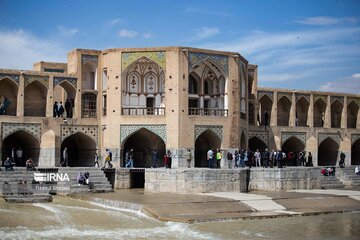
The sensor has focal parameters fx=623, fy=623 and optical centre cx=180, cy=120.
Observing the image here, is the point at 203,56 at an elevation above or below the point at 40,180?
above

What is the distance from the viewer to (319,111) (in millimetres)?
39000

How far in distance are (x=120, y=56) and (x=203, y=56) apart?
396 cm

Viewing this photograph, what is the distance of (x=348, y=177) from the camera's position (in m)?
32.1

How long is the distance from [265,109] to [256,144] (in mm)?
2198

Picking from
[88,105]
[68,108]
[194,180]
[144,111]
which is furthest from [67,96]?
→ [194,180]

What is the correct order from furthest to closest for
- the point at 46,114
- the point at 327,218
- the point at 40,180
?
the point at 46,114
the point at 40,180
the point at 327,218

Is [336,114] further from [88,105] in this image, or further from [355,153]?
[88,105]

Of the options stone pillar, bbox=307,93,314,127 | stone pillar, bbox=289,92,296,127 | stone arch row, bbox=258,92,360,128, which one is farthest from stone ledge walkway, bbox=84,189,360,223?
stone pillar, bbox=307,93,314,127

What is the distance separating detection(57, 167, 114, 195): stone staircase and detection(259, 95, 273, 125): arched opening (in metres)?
12.6

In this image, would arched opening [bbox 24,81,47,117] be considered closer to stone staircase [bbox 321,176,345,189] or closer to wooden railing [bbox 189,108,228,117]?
wooden railing [bbox 189,108,228,117]

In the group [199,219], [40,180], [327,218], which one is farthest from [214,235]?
[40,180]

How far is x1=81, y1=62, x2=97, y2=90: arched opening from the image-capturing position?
3045 cm

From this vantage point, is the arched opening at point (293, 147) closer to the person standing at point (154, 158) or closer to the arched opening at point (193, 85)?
the arched opening at point (193, 85)

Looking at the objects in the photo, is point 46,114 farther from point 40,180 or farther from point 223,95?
point 223,95
